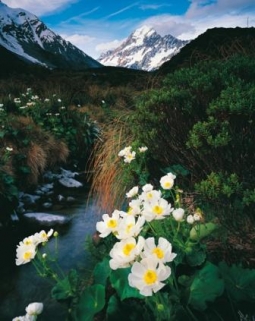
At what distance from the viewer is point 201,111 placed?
11.1ft

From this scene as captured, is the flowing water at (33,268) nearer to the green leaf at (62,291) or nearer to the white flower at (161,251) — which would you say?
the green leaf at (62,291)

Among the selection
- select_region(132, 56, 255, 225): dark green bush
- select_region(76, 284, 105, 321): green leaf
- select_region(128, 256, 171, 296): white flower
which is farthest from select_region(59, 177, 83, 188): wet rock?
select_region(128, 256, 171, 296): white flower

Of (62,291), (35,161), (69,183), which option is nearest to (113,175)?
(62,291)

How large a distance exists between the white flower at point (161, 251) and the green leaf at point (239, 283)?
0.71 m

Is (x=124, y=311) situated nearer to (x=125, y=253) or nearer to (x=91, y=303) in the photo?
(x=91, y=303)

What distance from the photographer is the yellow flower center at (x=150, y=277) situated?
4.87 ft

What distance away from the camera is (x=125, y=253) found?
1630 mm

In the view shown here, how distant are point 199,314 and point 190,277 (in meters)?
0.20

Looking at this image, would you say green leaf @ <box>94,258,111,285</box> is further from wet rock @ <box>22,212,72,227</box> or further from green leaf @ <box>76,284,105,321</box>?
wet rock @ <box>22,212,72,227</box>

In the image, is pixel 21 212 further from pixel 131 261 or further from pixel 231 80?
pixel 131 261

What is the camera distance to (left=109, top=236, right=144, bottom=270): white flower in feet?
5.24

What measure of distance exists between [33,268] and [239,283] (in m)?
3.30

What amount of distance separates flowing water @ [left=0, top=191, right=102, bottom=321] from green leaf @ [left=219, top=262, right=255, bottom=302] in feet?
4.87

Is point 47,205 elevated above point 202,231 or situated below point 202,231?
below
